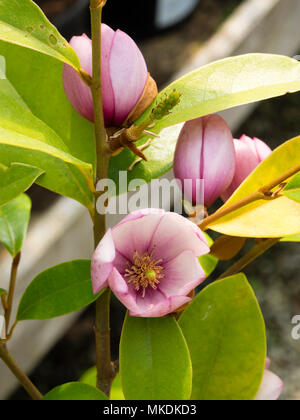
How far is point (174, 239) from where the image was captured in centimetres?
32

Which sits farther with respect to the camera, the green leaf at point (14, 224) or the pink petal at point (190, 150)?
the green leaf at point (14, 224)

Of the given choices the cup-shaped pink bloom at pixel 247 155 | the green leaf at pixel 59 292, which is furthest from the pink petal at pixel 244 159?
the green leaf at pixel 59 292

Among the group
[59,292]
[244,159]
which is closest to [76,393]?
[59,292]

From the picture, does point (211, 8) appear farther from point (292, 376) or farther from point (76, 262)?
point (76, 262)

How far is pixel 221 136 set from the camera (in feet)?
1.06

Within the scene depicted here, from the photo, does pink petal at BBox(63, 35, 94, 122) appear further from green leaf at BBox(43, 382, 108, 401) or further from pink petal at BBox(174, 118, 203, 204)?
green leaf at BBox(43, 382, 108, 401)

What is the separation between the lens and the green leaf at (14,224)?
0.44m

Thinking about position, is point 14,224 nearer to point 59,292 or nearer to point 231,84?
point 59,292

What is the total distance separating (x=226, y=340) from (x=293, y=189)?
3.6 inches

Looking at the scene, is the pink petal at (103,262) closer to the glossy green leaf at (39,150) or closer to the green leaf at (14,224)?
the glossy green leaf at (39,150)

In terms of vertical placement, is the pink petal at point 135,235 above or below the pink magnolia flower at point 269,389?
above

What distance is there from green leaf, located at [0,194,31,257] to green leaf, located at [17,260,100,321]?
48 millimetres

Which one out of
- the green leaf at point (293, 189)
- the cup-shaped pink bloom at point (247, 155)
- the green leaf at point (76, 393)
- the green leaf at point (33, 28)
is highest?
the green leaf at point (33, 28)

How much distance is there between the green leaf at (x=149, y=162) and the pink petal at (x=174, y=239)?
0.04 meters
